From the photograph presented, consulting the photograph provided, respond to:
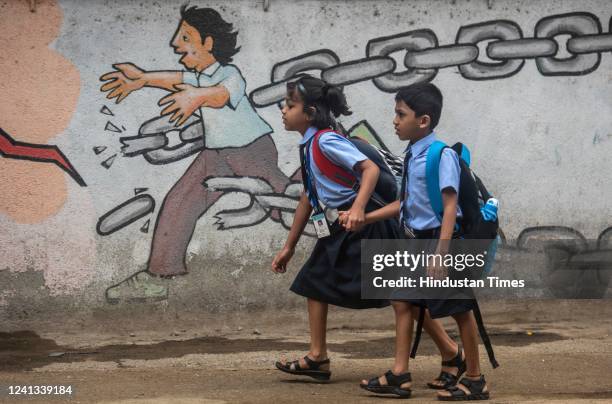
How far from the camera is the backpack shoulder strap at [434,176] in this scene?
5.17m

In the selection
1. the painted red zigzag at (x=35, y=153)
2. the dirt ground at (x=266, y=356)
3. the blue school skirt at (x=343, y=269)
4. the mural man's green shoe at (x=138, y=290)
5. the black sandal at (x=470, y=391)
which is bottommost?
the dirt ground at (x=266, y=356)

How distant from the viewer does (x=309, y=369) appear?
5.71 m

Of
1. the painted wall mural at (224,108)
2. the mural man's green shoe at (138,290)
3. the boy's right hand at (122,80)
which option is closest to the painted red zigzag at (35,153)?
the painted wall mural at (224,108)

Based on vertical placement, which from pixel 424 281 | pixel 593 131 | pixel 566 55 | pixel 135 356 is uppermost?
pixel 566 55

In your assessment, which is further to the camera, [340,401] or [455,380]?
[455,380]

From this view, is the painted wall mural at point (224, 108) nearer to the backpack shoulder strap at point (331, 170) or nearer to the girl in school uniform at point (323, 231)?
the girl in school uniform at point (323, 231)

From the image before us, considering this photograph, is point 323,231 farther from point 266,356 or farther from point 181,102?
point 181,102

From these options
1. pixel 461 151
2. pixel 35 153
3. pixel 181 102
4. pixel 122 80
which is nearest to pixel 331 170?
pixel 461 151

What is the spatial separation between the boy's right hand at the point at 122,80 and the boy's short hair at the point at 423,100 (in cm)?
284

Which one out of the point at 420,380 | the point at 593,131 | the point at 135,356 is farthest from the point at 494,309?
the point at 135,356

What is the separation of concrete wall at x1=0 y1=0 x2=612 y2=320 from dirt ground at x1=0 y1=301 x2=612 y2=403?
21cm

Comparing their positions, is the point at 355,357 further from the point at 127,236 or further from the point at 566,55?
the point at 566,55

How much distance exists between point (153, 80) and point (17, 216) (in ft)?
4.59

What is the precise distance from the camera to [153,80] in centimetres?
768
